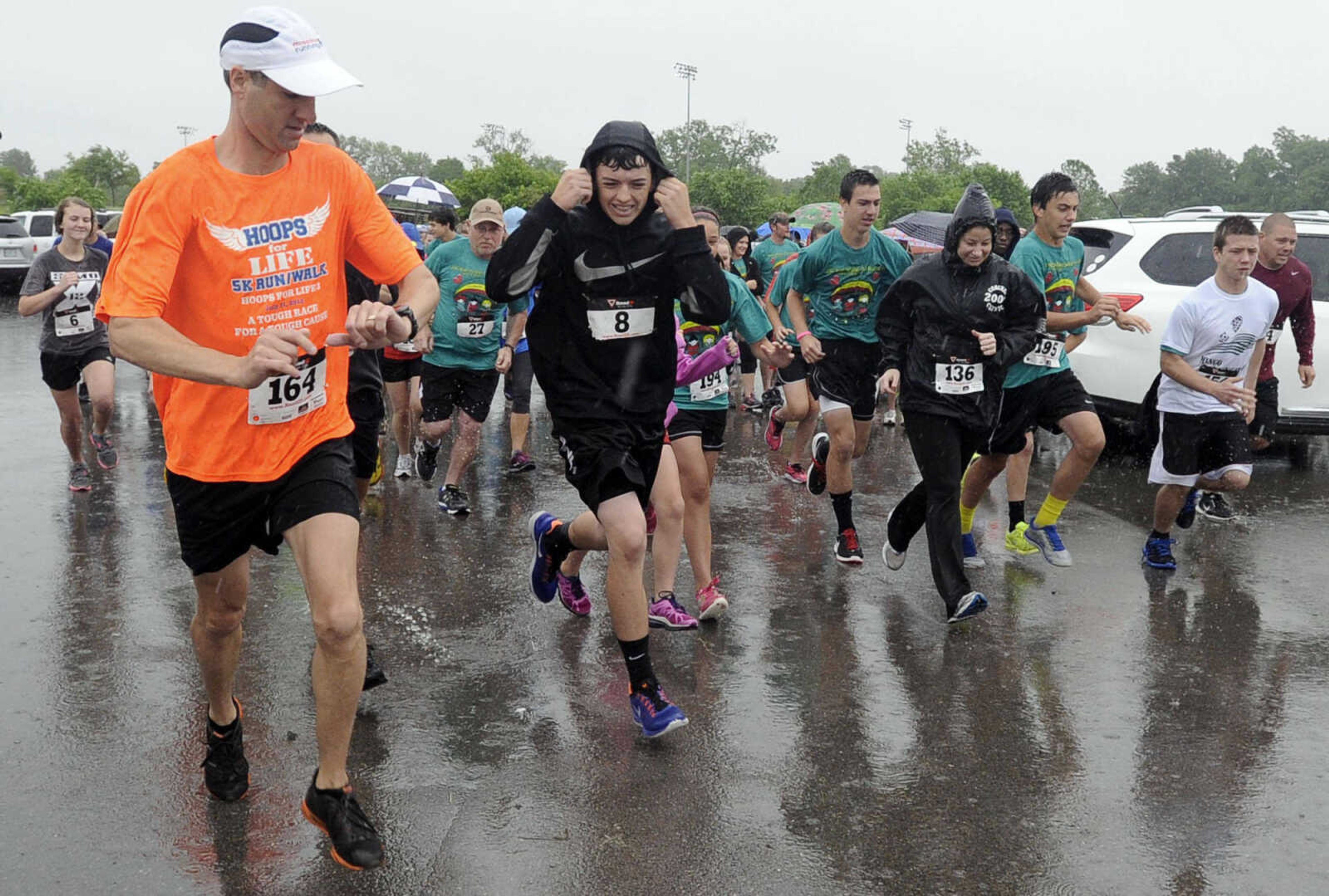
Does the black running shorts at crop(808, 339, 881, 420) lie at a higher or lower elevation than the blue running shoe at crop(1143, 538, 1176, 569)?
higher

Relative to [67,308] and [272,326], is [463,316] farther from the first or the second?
[272,326]

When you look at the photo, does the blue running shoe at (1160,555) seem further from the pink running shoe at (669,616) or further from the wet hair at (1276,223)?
the pink running shoe at (669,616)

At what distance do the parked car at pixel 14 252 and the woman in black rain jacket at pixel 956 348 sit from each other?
2624 centimetres

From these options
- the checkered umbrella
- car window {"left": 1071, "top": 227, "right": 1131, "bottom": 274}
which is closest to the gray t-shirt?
car window {"left": 1071, "top": 227, "right": 1131, "bottom": 274}

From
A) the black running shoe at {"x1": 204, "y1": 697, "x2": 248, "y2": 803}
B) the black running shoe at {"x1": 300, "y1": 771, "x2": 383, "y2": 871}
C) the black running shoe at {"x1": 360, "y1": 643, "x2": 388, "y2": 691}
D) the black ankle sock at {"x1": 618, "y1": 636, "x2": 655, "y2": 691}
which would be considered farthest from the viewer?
the black running shoe at {"x1": 360, "y1": 643, "x2": 388, "y2": 691}

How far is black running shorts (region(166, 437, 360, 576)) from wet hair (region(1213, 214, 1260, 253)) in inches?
198

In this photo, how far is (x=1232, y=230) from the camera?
21.6ft

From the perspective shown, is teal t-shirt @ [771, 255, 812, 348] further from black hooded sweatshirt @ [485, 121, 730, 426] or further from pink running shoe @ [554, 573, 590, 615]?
black hooded sweatshirt @ [485, 121, 730, 426]

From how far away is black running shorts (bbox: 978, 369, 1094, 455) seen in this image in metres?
6.68

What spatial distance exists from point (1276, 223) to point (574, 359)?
5444 mm

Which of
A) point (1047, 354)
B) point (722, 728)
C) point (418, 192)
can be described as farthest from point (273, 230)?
point (418, 192)

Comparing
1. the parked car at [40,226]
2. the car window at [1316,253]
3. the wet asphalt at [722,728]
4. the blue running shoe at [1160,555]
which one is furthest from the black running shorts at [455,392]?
the parked car at [40,226]

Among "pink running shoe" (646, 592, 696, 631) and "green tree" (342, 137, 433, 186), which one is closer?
"pink running shoe" (646, 592, 696, 631)

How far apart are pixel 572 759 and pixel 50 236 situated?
29.4 m
